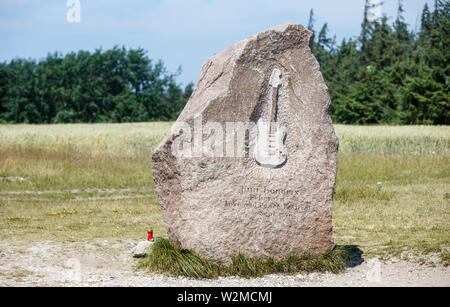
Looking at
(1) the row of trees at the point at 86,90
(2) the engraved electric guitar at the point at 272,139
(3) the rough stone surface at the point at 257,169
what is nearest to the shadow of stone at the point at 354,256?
(3) the rough stone surface at the point at 257,169

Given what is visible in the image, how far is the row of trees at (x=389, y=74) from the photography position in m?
38.9

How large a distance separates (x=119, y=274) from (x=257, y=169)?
256 centimetres

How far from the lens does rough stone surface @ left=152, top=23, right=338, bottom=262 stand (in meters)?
7.91

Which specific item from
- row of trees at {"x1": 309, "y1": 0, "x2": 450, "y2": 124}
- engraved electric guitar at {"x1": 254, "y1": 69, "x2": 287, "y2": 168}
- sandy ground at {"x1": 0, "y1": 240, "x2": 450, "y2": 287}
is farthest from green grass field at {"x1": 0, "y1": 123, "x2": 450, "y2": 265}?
row of trees at {"x1": 309, "y1": 0, "x2": 450, "y2": 124}

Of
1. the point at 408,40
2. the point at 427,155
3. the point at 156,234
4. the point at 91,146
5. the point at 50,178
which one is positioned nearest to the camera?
the point at 156,234

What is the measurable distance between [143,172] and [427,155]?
438 inches

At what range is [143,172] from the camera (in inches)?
736

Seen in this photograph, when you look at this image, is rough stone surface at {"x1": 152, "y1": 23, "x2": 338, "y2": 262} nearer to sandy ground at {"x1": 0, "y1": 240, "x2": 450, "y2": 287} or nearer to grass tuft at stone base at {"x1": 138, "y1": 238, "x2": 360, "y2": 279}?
grass tuft at stone base at {"x1": 138, "y1": 238, "x2": 360, "y2": 279}

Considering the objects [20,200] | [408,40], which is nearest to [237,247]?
[20,200]

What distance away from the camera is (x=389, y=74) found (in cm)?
4725

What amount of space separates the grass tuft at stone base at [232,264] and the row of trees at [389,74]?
3251 centimetres

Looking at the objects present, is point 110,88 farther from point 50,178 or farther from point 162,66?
point 50,178

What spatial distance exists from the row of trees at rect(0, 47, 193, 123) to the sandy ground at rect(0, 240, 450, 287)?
1835 inches

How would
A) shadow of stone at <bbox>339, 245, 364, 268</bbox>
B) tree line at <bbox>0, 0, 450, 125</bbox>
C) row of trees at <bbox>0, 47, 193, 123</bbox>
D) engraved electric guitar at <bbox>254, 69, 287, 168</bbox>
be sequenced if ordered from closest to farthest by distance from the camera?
engraved electric guitar at <bbox>254, 69, 287, 168</bbox> < shadow of stone at <bbox>339, 245, 364, 268</bbox> < tree line at <bbox>0, 0, 450, 125</bbox> < row of trees at <bbox>0, 47, 193, 123</bbox>
